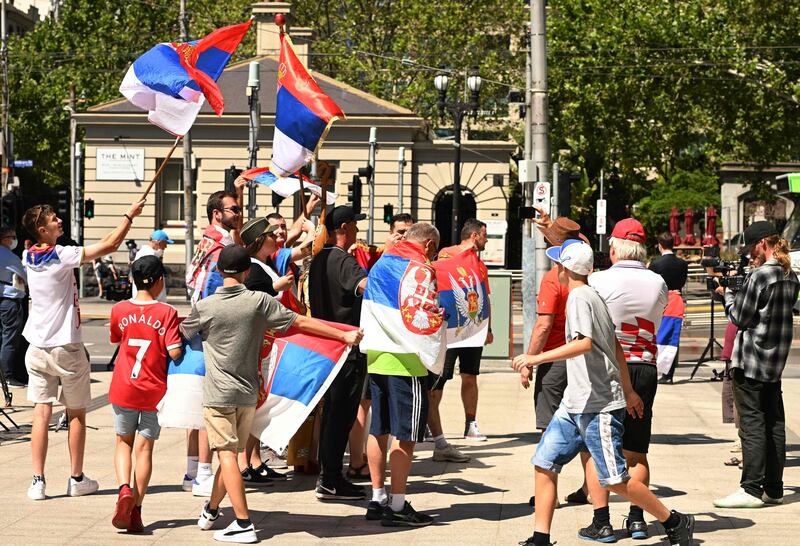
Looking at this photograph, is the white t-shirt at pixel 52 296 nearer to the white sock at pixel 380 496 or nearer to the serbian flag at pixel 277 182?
the serbian flag at pixel 277 182

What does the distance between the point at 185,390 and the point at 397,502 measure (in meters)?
1.47

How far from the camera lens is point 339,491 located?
8.65 meters

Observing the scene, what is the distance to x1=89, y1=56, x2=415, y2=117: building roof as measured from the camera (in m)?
42.2

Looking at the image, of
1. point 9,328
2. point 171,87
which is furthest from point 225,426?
point 9,328

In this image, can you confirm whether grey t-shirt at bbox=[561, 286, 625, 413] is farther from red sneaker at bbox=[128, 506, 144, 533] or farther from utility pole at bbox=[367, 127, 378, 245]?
utility pole at bbox=[367, 127, 378, 245]

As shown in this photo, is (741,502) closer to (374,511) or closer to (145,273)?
(374,511)

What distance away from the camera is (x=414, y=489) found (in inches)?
359

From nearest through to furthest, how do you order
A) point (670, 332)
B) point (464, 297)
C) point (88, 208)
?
point (464, 297) → point (670, 332) → point (88, 208)

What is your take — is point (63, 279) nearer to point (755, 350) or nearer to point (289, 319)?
point (289, 319)

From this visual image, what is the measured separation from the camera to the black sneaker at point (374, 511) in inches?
315

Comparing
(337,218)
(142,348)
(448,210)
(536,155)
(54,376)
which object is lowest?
(54,376)

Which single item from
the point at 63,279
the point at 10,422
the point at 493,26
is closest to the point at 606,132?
the point at 493,26

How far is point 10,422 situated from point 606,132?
104 ft

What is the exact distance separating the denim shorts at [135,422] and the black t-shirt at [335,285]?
1.49 m
